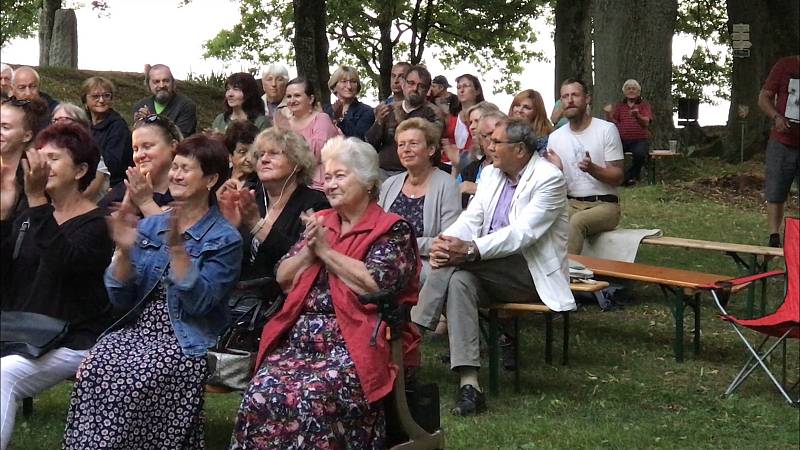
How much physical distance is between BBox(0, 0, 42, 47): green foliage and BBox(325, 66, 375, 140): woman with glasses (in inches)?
376

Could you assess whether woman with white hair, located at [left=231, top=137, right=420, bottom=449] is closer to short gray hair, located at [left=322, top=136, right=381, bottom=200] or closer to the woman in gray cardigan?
short gray hair, located at [left=322, top=136, right=381, bottom=200]

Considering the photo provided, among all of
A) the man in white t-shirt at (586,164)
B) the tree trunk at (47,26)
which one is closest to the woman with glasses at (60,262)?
the man in white t-shirt at (586,164)

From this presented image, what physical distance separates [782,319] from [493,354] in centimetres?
158

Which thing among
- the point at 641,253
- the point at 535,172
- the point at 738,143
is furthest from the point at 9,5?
the point at 535,172

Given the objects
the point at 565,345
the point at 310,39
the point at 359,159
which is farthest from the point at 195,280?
the point at 310,39

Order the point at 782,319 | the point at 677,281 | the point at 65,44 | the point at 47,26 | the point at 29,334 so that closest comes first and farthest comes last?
the point at 29,334
the point at 782,319
the point at 677,281
the point at 65,44
the point at 47,26

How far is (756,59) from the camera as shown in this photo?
19859mm

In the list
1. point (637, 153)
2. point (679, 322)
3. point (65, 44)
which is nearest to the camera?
point (679, 322)

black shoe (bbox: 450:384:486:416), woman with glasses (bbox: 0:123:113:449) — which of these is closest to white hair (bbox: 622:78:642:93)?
black shoe (bbox: 450:384:486:416)

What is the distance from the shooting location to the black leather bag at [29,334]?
500 centimetres

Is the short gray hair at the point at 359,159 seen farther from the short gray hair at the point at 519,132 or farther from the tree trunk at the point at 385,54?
the tree trunk at the point at 385,54

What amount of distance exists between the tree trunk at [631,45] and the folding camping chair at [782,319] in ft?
33.4

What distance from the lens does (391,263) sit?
512 centimetres

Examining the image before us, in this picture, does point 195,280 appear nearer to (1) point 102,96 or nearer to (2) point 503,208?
(2) point 503,208
